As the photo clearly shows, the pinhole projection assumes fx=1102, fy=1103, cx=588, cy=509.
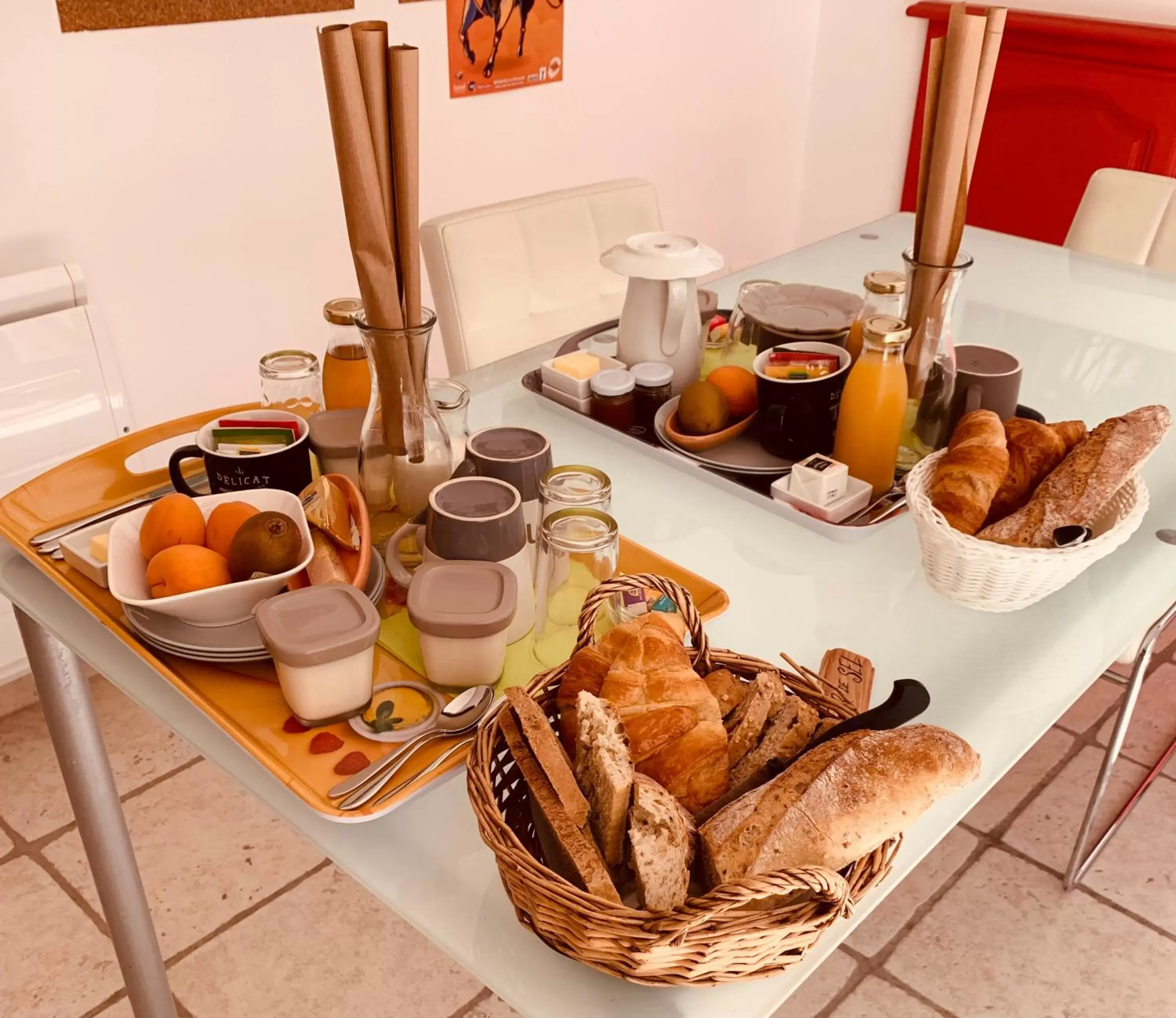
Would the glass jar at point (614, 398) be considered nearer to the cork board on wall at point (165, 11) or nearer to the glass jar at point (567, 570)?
the glass jar at point (567, 570)

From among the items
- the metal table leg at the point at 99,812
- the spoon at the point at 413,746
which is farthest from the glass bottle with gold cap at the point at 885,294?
the metal table leg at the point at 99,812

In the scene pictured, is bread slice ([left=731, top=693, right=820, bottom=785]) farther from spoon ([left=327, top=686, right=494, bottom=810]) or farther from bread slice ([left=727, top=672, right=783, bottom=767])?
spoon ([left=327, top=686, right=494, bottom=810])

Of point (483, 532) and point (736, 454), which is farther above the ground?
point (483, 532)

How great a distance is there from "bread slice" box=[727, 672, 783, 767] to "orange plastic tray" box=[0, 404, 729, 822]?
0.20 metres

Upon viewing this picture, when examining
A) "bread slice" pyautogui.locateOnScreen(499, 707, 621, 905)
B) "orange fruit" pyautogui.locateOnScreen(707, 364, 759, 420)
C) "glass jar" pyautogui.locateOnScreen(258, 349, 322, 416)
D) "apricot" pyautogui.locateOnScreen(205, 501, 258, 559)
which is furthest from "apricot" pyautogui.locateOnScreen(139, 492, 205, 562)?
A: "orange fruit" pyautogui.locateOnScreen(707, 364, 759, 420)

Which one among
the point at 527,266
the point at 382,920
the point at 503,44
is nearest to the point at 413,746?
the point at 382,920

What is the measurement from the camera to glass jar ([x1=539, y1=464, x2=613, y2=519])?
948 mm

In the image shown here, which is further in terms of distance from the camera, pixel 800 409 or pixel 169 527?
pixel 800 409

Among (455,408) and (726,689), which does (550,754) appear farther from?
(455,408)

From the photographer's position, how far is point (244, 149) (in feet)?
7.13

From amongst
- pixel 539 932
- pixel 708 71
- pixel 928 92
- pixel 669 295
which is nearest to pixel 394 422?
pixel 669 295

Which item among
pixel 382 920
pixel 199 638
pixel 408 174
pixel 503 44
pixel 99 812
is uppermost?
pixel 408 174

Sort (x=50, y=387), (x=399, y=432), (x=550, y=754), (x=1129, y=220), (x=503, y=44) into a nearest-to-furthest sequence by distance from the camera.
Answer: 1. (x=550, y=754)
2. (x=399, y=432)
3. (x=50, y=387)
4. (x=1129, y=220)
5. (x=503, y=44)

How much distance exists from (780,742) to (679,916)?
0.61 feet
